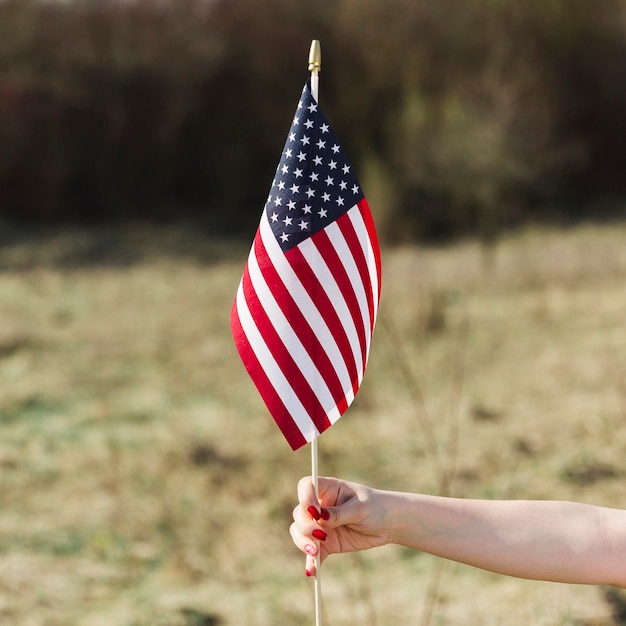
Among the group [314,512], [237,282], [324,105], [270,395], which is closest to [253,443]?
[270,395]

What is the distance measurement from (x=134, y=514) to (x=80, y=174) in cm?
1005

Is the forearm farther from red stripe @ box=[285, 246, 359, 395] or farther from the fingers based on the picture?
red stripe @ box=[285, 246, 359, 395]

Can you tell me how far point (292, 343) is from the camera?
4.99ft

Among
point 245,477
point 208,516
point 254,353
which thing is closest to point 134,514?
point 208,516

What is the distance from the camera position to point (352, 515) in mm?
1425

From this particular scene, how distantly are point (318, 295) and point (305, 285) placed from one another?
30mm

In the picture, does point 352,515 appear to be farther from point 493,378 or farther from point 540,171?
point 540,171

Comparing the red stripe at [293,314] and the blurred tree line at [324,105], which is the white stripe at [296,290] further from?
the blurred tree line at [324,105]

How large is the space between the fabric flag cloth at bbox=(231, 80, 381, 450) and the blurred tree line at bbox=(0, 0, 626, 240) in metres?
10.6

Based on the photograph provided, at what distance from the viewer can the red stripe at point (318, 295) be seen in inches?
59.4

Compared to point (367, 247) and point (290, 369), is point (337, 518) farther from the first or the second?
point (367, 247)

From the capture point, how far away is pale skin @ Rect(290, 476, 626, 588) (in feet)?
4.66

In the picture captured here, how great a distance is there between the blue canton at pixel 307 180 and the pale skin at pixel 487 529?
46cm

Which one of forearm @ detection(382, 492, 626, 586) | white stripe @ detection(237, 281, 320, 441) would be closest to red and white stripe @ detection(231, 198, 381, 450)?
white stripe @ detection(237, 281, 320, 441)
